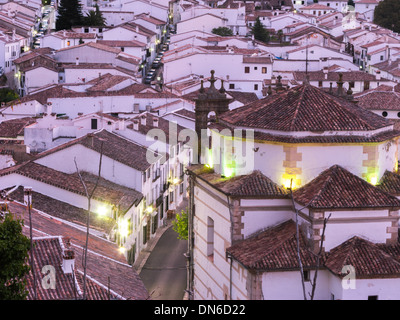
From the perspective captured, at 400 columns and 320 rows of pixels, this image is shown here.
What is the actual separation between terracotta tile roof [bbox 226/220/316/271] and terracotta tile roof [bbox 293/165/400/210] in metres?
0.88

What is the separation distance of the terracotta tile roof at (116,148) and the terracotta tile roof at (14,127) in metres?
7.28

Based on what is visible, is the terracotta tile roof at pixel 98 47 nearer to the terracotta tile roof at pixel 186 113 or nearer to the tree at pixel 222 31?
the tree at pixel 222 31

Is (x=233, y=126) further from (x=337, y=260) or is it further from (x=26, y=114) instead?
(x=26, y=114)

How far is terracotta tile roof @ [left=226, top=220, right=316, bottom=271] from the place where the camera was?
2000 cm

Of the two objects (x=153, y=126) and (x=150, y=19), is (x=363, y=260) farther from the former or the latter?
(x=150, y=19)

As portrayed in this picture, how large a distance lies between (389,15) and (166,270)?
95.9 m

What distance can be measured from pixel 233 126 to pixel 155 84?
45568 mm

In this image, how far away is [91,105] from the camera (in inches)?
2077

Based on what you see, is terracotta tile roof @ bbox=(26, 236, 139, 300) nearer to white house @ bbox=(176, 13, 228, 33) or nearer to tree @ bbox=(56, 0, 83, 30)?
white house @ bbox=(176, 13, 228, 33)

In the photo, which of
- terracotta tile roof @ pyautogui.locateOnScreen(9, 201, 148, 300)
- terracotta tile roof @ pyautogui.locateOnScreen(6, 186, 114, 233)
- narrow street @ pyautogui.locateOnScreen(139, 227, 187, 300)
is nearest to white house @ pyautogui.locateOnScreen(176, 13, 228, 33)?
narrow street @ pyautogui.locateOnScreen(139, 227, 187, 300)

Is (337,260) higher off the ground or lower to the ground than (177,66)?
higher
